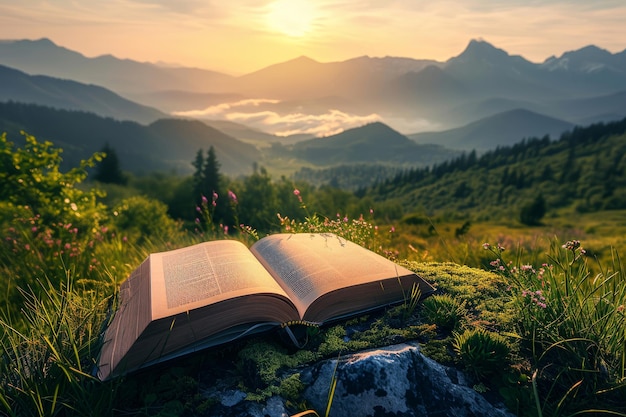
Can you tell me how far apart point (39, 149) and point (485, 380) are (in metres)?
10.7

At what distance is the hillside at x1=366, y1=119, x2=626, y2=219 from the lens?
144 meters

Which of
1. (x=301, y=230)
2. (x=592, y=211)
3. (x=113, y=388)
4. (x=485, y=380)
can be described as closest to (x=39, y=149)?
(x=301, y=230)

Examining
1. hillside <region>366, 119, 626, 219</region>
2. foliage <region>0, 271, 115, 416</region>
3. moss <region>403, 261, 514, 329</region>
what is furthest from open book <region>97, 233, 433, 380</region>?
hillside <region>366, 119, 626, 219</region>

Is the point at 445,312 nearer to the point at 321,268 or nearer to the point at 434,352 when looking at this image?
the point at 434,352

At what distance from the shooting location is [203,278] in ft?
9.26

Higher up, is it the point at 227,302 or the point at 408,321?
the point at 227,302

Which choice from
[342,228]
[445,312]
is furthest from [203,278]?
[342,228]

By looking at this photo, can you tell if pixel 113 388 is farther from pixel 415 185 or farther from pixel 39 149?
pixel 415 185

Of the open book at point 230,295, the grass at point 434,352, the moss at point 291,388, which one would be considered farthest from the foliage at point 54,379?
the moss at point 291,388

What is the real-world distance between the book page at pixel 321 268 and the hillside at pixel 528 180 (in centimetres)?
13355

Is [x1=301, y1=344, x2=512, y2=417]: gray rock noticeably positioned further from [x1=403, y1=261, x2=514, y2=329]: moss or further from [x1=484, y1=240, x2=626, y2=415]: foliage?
[x1=403, y1=261, x2=514, y2=329]: moss

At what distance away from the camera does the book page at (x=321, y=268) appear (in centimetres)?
286

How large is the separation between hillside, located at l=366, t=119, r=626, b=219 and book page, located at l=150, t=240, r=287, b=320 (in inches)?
5285

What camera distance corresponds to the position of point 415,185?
592 feet
